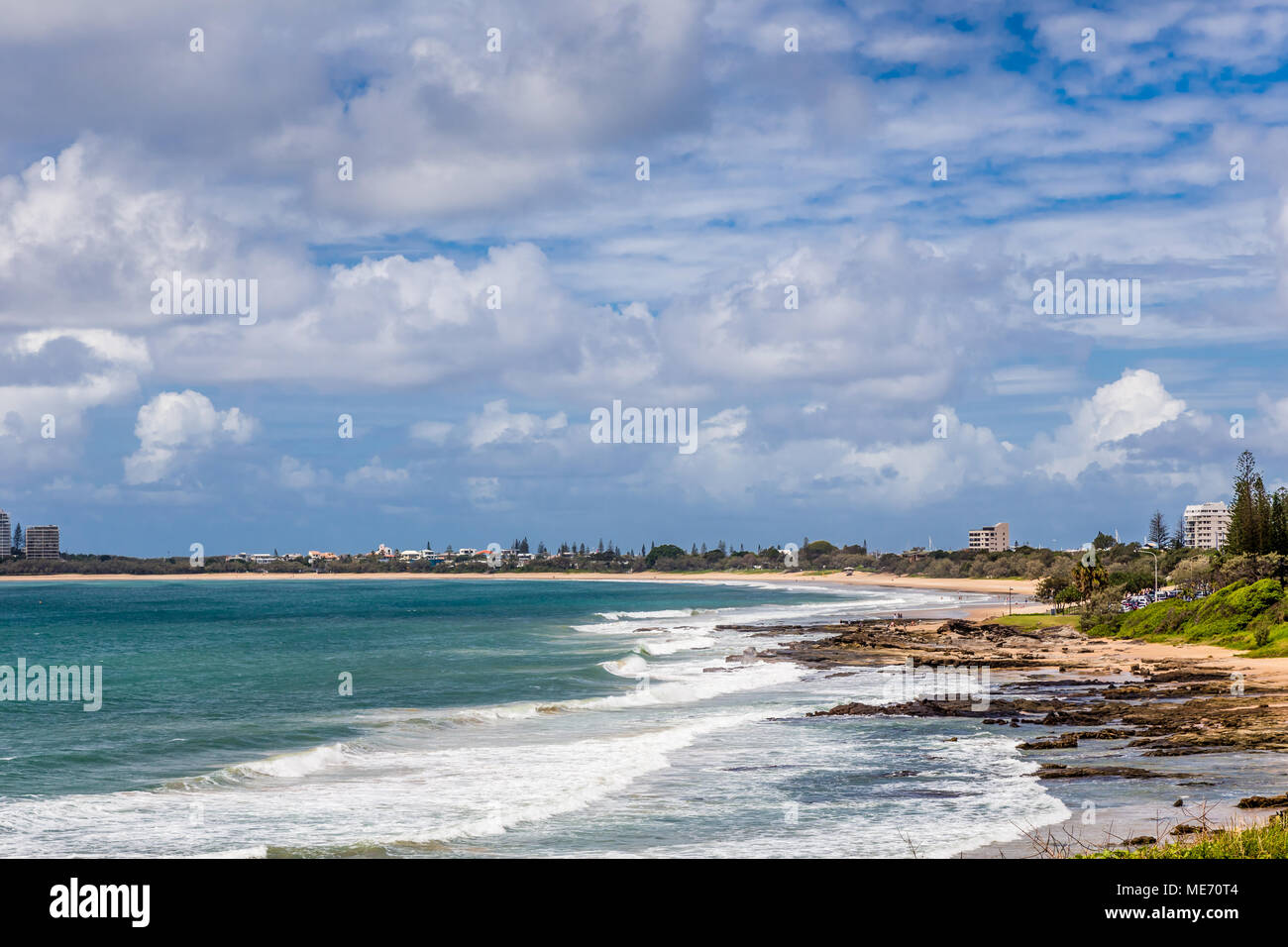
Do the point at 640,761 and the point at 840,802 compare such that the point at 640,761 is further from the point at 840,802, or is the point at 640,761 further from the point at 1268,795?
the point at 1268,795

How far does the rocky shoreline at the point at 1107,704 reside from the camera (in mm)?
22594

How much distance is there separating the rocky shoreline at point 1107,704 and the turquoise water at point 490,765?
206 cm

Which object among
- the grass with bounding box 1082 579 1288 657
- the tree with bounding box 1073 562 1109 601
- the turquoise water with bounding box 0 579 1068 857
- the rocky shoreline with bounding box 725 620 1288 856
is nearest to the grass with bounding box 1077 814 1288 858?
the rocky shoreline with bounding box 725 620 1288 856

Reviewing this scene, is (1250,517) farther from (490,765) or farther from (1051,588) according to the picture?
(490,765)

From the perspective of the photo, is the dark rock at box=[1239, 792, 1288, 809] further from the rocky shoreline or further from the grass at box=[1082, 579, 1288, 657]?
the grass at box=[1082, 579, 1288, 657]

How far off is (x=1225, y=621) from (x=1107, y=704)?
864 inches

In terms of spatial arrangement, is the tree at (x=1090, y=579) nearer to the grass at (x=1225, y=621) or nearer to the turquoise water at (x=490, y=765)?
the grass at (x=1225, y=621)

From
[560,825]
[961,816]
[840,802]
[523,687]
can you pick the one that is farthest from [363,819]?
[523,687]

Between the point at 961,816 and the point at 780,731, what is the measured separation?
37.7 feet

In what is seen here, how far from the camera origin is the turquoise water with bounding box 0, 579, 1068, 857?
61.8 ft

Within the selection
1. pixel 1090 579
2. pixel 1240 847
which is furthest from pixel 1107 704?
pixel 1090 579

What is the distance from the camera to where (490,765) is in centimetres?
2620

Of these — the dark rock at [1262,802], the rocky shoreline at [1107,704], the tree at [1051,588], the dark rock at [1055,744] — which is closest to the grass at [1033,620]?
the rocky shoreline at [1107,704]

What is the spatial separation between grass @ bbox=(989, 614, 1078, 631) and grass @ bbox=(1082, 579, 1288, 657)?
24.9 ft
